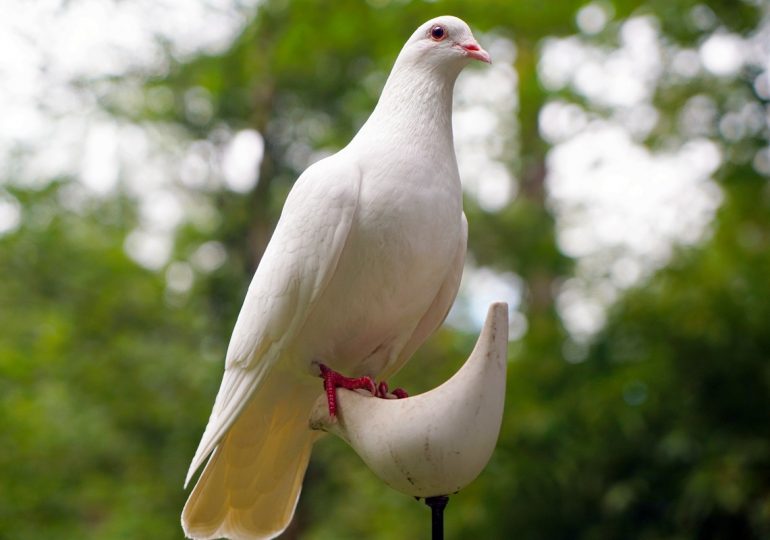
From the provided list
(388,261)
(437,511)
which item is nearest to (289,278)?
(388,261)

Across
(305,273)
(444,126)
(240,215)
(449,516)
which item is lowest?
(449,516)

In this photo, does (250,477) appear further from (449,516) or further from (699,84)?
(699,84)

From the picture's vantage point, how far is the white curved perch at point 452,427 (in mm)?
1948

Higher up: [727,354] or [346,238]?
[346,238]

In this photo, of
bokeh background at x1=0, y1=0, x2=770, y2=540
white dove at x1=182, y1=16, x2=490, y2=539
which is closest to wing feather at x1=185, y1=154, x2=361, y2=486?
white dove at x1=182, y1=16, x2=490, y2=539

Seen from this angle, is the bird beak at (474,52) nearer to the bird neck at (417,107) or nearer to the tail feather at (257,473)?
the bird neck at (417,107)

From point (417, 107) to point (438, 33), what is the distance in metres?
0.22

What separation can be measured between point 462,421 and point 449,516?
4.38 meters

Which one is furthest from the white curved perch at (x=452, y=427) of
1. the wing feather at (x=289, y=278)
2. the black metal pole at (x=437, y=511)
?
the wing feather at (x=289, y=278)

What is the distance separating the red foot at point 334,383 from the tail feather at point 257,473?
179 millimetres

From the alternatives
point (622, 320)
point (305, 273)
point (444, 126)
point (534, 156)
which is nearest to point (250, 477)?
point (305, 273)

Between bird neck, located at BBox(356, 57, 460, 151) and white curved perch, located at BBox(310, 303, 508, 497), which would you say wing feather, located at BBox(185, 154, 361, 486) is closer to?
bird neck, located at BBox(356, 57, 460, 151)

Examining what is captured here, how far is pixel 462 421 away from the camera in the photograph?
1.94 m

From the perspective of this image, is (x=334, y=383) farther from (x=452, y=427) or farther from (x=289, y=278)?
(x=452, y=427)
